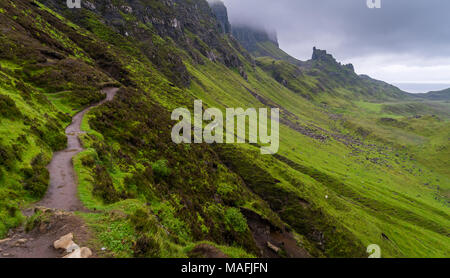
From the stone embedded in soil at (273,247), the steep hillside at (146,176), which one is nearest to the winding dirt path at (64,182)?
the steep hillside at (146,176)

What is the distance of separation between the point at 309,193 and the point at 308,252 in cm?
2195

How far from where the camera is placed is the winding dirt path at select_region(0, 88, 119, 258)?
10258 mm

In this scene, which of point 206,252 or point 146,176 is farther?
point 146,176

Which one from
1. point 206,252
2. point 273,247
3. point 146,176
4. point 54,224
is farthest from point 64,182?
point 273,247

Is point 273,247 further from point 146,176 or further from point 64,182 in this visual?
point 64,182

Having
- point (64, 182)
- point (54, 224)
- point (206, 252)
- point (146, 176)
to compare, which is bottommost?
point (206, 252)

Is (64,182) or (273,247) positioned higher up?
(64,182)

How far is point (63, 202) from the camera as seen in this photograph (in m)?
15.0

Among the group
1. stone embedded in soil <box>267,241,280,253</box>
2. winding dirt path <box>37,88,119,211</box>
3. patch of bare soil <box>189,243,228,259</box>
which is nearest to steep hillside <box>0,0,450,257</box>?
patch of bare soil <box>189,243,228,259</box>

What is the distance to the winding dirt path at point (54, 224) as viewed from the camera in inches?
404

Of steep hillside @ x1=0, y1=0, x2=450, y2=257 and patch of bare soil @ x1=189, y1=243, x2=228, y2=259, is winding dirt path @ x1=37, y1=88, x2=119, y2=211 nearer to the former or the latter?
steep hillside @ x1=0, y1=0, x2=450, y2=257

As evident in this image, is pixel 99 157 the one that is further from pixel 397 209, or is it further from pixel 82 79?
pixel 397 209

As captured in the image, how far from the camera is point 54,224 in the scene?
1192 centimetres
